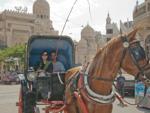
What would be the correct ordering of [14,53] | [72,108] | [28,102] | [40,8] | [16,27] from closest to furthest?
1. [72,108]
2. [28,102]
3. [14,53]
4. [16,27]
5. [40,8]

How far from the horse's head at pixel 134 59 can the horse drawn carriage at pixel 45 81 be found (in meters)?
1.51

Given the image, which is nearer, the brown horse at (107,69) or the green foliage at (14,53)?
the brown horse at (107,69)

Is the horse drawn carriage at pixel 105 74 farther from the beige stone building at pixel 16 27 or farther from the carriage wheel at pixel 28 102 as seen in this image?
the beige stone building at pixel 16 27

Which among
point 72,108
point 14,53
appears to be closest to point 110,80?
point 72,108

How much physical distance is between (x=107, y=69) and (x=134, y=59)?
46 centimetres

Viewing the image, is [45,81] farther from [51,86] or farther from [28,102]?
[28,102]

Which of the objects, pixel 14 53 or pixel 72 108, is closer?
pixel 72 108

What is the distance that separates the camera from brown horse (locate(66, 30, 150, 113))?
576cm

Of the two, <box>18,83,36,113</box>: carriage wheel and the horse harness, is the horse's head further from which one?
<box>18,83,36,113</box>: carriage wheel

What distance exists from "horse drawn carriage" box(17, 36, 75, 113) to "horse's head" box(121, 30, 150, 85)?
59.5 inches

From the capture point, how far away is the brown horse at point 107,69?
18.9 feet

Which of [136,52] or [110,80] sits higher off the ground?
[136,52]

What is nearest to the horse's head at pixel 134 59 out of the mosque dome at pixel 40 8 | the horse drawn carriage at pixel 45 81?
the horse drawn carriage at pixel 45 81

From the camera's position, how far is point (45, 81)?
7.58m
